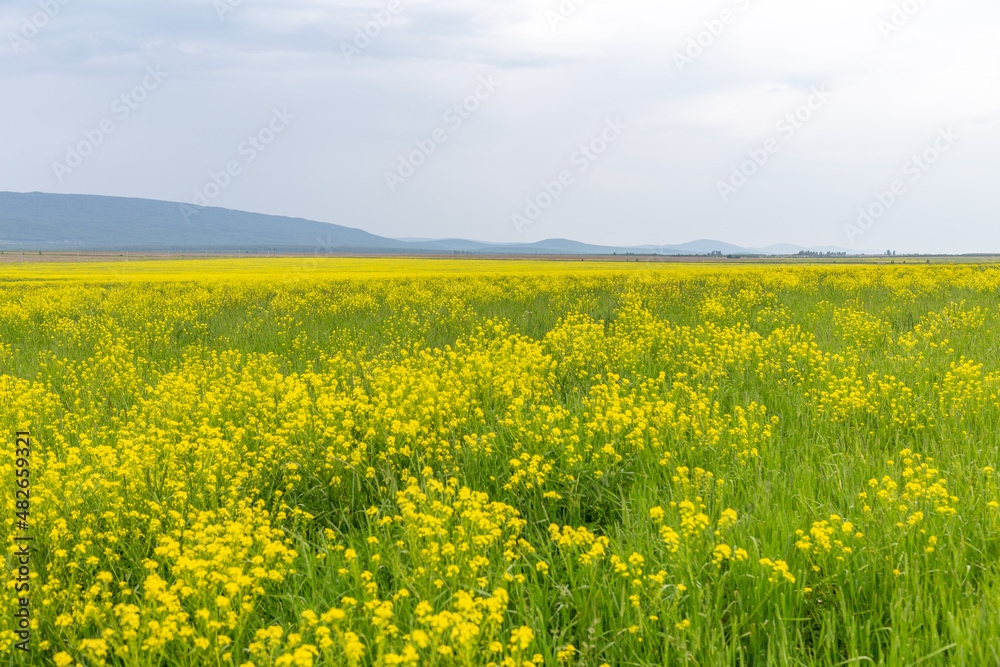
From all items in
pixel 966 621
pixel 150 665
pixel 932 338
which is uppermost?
pixel 932 338

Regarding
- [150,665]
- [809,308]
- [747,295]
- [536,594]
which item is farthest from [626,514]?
[747,295]

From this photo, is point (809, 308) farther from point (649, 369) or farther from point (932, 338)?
point (649, 369)

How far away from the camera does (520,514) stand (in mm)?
3793

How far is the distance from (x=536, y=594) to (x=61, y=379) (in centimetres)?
764

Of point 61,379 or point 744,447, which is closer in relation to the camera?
point 744,447

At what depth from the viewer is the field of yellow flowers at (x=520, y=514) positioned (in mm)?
2479

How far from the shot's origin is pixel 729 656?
2.35 meters

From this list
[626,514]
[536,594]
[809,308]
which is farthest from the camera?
[809,308]

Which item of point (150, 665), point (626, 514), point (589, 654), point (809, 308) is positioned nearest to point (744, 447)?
point (626, 514)

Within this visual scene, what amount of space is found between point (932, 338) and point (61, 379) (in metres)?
11.7

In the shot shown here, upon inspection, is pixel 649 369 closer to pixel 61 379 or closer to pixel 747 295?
pixel 61 379

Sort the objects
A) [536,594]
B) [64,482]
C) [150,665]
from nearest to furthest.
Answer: [150,665], [536,594], [64,482]

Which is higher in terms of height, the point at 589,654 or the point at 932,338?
the point at 932,338

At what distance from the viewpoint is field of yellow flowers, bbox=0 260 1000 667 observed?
248cm
